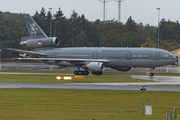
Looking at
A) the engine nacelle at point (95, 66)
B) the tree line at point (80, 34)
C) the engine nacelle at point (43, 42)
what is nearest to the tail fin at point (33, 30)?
the engine nacelle at point (43, 42)

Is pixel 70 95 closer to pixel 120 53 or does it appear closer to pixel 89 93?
pixel 89 93

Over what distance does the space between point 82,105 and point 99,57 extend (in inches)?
1180

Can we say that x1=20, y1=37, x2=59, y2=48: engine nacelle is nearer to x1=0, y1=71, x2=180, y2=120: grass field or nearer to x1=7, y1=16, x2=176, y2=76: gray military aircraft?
x1=7, y1=16, x2=176, y2=76: gray military aircraft

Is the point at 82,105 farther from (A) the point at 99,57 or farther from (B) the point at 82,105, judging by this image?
(A) the point at 99,57

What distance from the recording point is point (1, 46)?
11638 cm

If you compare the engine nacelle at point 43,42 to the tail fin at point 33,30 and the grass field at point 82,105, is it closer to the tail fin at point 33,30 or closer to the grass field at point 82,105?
the tail fin at point 33,30

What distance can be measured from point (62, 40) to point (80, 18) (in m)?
21.5

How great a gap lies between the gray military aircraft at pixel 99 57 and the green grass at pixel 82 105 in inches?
876

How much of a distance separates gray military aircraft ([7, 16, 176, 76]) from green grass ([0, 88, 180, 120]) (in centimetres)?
2225

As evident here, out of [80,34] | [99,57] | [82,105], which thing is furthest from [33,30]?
[80,34]

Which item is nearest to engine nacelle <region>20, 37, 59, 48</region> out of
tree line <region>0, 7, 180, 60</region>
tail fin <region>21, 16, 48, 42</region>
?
tail fin <region>21, 16, 48, 42</region>

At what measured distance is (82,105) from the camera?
1959cm

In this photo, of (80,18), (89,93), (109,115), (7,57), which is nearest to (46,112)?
(109,115)

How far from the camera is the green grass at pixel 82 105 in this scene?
1617cm
